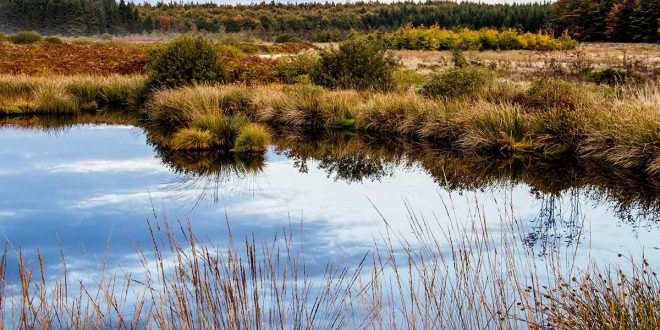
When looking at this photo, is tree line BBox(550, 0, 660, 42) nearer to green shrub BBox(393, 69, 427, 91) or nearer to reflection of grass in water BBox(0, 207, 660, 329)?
green shrub BBox(393, 69, 427, 91)

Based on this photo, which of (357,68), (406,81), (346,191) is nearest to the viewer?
(346,191)

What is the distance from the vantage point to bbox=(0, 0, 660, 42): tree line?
52.2 meters

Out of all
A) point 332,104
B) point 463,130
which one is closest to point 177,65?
point 332,104

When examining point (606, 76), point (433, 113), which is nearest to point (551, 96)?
point (433, 113)

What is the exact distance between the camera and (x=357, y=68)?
21500 millimetres

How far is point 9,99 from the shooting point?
20906 millimetres

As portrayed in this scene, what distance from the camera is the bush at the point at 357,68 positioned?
2120cm

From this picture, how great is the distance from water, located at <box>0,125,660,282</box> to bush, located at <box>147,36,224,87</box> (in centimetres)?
638

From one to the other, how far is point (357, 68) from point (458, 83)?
425cm

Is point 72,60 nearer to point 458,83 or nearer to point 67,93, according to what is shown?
point 67,93

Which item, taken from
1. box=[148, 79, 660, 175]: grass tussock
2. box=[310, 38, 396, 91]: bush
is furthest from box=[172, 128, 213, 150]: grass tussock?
box=[310, 38, 396, 91]: bush

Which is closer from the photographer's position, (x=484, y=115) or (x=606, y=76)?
(x=484, y=115)

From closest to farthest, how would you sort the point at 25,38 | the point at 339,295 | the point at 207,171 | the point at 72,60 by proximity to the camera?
the point at 339,295 → the point at 207,171 → the point at 72,60 → the point at 25,38

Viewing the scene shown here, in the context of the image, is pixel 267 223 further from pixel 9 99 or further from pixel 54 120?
pixel 9 99
